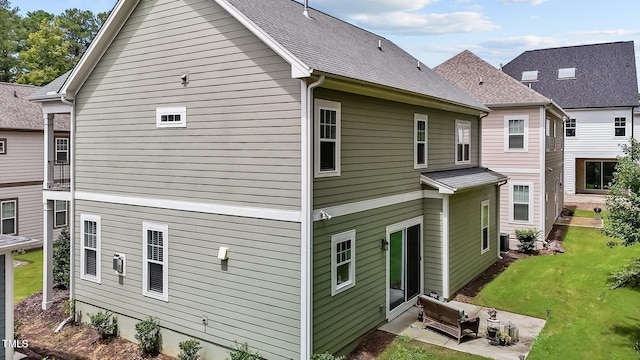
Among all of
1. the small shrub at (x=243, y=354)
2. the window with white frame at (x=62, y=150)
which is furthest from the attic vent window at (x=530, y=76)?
the small shrub at (x=243, y=354)

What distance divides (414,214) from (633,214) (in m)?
4.99

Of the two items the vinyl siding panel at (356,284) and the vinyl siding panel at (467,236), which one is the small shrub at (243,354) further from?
the vinyl siding panel at (467,236)

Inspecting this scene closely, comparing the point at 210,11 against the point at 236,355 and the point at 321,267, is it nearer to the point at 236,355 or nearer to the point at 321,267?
the point at 321,267

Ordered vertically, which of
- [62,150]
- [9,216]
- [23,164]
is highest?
[62,150]

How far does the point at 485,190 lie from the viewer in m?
16.0

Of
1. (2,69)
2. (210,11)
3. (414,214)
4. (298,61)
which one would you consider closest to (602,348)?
(414,214)

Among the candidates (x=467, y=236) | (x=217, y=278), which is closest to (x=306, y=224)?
(x=217, y=278)

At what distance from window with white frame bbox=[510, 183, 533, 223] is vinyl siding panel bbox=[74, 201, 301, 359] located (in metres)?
14.8

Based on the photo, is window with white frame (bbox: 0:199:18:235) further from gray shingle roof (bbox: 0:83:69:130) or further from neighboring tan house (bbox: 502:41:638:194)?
neighboring tan house (bbox: 502:41:638:194)

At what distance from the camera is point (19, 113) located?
20.9 m

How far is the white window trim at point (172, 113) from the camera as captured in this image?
396 inches

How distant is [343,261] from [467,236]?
6468 millimetres

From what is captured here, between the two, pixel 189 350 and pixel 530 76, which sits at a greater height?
pixel 530 76

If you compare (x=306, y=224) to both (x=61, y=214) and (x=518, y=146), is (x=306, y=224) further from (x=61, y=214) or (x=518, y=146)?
(x=61, y=214)
